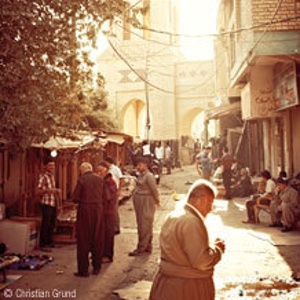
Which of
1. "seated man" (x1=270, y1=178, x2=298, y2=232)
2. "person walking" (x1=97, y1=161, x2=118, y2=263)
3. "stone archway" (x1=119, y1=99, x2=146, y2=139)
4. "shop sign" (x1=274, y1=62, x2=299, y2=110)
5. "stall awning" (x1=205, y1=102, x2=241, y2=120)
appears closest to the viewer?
"person walking" (x1=97, y1=161, x2=118, y2=263)

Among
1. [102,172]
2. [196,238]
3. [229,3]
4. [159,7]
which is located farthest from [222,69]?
[196,238]

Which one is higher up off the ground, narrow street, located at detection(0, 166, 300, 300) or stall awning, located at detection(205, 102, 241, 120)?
stall awning, located at detection(205, 102, 241, 120)

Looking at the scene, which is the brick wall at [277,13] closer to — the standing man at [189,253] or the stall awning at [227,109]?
the stall awning at [227,109]

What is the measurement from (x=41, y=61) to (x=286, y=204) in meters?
5.68

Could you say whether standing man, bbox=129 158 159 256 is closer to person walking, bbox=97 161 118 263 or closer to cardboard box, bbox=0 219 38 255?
person walking, bbox=97 161 118 263

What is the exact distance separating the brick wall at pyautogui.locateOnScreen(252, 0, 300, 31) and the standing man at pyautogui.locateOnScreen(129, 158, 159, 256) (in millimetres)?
5649

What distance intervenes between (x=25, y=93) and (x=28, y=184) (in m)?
4.46

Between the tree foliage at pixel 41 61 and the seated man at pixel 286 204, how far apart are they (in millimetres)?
4521

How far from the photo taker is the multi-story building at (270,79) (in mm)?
10117

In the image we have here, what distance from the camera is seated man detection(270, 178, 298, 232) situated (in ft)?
28.0

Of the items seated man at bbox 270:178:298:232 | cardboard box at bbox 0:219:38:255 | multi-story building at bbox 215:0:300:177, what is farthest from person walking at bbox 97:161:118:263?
multi-story building at bbox 215:0:300:177

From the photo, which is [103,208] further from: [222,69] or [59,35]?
[222,69]

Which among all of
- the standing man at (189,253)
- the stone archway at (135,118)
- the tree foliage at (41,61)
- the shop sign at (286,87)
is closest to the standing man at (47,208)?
the tree foliage at (41,61)

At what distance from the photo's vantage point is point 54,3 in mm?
5684
